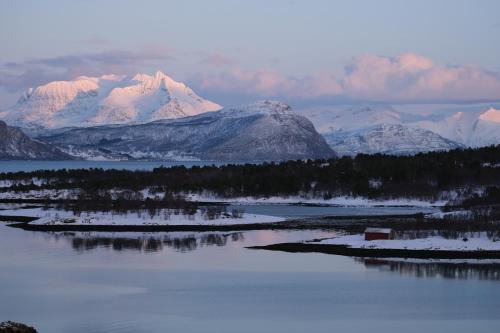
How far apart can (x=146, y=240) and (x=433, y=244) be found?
A: 23229 mm

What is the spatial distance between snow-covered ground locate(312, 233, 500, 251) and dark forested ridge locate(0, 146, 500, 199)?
60.7m

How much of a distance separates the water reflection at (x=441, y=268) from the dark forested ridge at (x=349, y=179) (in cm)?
6775

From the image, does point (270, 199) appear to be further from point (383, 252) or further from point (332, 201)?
point (383, 252)

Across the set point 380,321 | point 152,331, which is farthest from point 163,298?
point 380,321

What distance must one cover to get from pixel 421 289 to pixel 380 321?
945cm

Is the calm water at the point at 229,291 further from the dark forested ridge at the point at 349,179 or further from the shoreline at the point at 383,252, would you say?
the dark forested ridge at the point at 349,179

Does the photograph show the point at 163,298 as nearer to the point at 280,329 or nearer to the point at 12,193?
the point at 280,329

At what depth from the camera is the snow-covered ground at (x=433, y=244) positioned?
68312 millimetres

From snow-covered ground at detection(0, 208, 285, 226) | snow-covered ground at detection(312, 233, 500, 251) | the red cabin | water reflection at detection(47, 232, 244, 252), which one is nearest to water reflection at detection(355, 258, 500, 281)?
snow-covered ground at detection(312, 233, 500, 251)

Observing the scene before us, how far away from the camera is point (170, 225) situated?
8900 cm

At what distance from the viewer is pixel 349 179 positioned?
467ft

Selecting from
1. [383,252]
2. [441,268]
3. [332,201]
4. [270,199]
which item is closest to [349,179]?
[332,201]

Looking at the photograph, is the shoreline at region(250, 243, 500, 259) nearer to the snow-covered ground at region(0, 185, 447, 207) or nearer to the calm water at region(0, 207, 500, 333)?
the calm water at region(0, 207, 500, 333)

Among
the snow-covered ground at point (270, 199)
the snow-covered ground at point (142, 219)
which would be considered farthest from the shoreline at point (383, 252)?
the snow-covered ground at point (270, 199)
